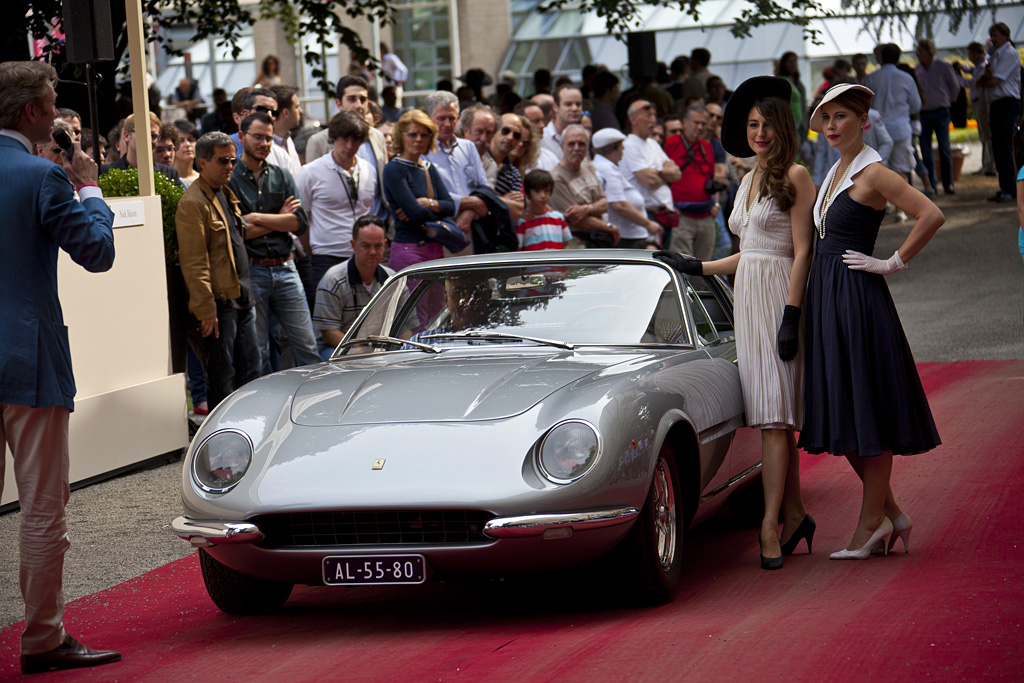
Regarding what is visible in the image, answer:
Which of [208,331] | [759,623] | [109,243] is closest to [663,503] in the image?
[759,623]

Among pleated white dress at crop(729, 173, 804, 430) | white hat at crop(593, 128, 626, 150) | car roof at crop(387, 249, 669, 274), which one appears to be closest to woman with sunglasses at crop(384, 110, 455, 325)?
white hat at crop(593, 128, 626, 150)

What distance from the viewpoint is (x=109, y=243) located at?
4703 millimetres

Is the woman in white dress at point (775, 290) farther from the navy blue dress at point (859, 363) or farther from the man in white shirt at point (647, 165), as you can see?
the man in white shirt at point (647, 165)

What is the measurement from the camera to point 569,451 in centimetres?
480

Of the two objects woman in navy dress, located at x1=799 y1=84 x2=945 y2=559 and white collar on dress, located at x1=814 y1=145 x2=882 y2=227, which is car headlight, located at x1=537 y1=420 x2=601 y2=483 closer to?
woman in navy dress, located at x1=799 y1=84 x2=945 y2=559

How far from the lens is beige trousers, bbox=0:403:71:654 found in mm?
4645

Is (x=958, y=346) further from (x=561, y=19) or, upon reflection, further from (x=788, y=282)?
(x=561, y=19)

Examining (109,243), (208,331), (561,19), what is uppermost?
(561,19)

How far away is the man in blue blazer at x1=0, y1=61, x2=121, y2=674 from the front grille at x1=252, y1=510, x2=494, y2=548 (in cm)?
72

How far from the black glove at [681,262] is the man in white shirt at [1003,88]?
15452mm

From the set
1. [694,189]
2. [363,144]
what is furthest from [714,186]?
[363,144]

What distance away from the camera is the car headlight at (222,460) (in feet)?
16.5

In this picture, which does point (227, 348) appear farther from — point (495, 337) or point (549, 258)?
point (495, 337)

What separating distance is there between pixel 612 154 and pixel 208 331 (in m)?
4.88
